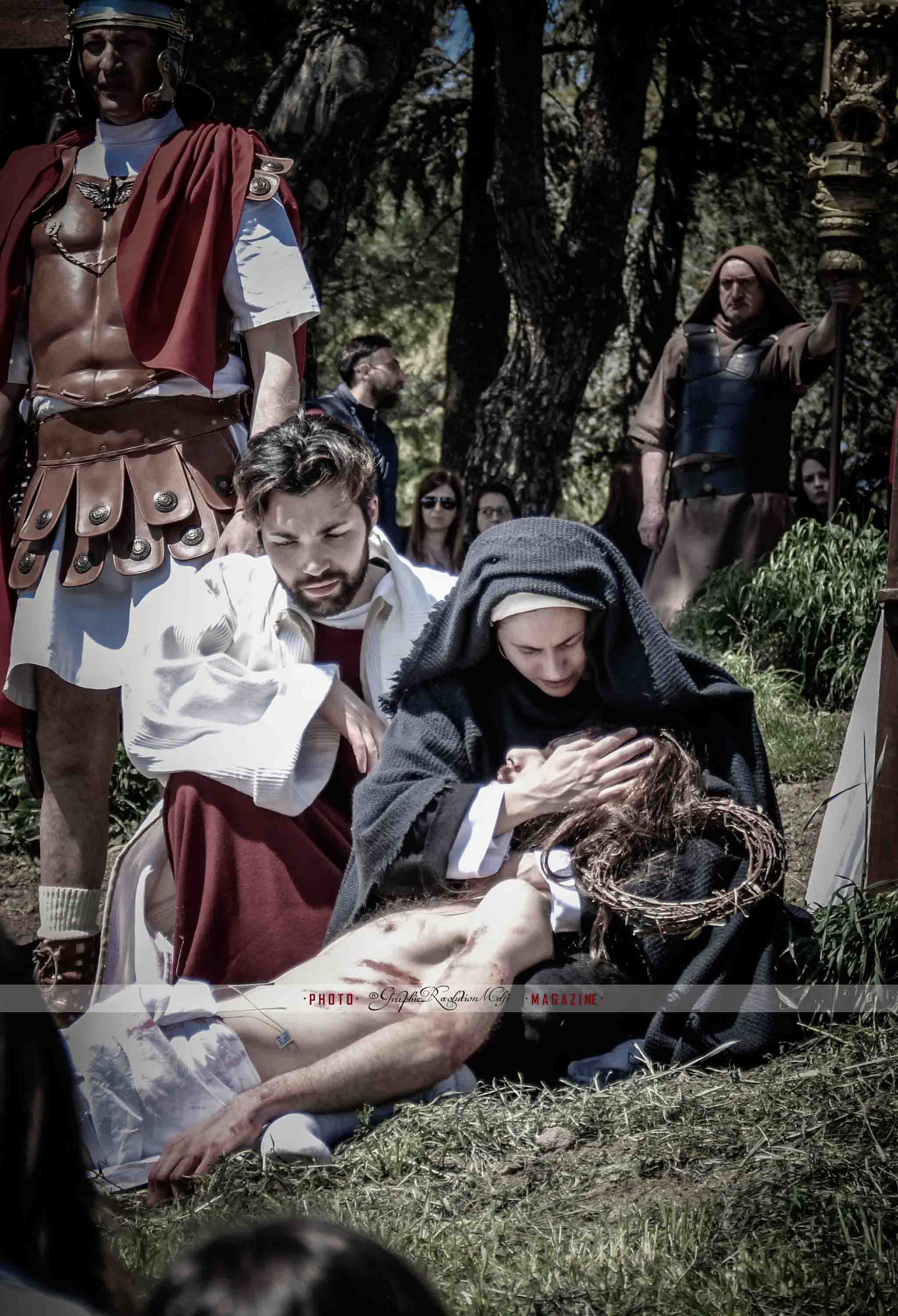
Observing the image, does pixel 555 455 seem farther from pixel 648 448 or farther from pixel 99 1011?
pixel 99 1011

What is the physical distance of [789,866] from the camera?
168 inches

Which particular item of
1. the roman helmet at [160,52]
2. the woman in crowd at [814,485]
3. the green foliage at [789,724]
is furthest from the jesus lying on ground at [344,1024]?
the woman in crowd at [814,485]

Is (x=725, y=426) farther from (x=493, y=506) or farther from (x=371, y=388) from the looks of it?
(x=371, y=388)

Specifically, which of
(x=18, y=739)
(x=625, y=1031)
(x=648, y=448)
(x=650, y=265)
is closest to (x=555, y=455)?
(x=648, y=448)

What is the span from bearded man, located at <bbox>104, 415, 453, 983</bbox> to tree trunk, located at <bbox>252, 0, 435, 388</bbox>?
2.90 metres

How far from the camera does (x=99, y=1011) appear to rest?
307 centimetres

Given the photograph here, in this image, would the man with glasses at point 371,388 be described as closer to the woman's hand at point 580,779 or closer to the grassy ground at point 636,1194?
the woman's hand at point 580,779

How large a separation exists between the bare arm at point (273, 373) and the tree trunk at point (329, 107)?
2.45 meters

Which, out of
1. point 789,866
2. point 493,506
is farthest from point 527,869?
point 493,506

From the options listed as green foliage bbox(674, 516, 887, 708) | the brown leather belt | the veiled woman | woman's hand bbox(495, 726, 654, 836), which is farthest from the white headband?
green foliage bbox(674, 516, 887, 708)

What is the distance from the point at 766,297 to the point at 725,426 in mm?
523

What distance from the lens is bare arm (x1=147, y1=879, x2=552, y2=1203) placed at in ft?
9.25

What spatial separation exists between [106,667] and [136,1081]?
3.11 feet

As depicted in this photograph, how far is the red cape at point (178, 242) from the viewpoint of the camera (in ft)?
11.3
